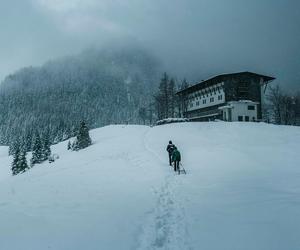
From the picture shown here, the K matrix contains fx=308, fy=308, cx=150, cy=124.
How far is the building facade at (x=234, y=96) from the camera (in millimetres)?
63906

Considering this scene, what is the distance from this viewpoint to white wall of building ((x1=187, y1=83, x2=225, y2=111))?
66312mm

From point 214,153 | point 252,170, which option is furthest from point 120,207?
point 214,153

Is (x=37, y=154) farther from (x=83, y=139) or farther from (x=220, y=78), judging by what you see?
(x=220, y=78)

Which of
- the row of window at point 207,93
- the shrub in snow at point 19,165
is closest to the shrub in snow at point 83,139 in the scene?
the shrub in snow at point 19,165

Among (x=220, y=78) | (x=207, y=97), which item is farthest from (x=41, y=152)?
(x=220, y=78)

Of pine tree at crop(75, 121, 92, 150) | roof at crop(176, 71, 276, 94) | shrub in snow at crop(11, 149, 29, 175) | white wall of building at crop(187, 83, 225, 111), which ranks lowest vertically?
shrub in snow at crop(11, 149, 29, 175)

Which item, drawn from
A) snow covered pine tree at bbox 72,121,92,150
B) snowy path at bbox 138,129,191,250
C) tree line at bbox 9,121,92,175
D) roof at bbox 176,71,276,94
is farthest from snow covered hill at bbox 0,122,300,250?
roof at bbox 176,71,276,94

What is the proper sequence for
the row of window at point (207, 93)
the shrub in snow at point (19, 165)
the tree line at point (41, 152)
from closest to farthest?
1. the tree line at point (41, 152)
2. the shrub in snow at point (19, 165)
3. the row of window at point (207, 93)

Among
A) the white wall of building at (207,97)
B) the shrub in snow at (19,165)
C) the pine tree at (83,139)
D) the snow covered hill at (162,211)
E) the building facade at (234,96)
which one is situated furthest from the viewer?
the white wall of building at (207,97)

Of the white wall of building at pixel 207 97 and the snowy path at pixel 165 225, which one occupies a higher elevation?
the white wall of building at pixel 207 97

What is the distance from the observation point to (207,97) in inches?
2805

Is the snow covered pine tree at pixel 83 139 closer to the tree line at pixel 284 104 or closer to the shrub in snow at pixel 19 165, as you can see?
the shrub in snow at pixel 19 165

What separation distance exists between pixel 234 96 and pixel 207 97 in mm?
8195

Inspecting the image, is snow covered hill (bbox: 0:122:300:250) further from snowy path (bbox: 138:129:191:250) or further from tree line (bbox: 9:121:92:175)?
tree line (bbox: 9:121:92:175)
